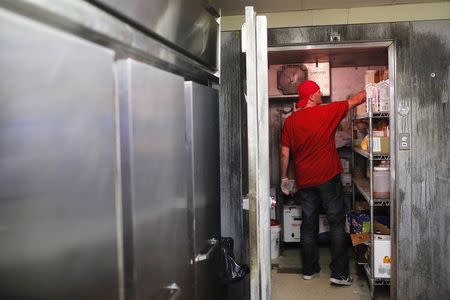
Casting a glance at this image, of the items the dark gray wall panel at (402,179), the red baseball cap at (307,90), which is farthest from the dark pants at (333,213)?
the red baseball cap at (307,90)

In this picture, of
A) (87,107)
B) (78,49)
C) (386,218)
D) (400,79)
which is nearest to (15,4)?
(78,49)

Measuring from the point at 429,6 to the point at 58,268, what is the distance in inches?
129

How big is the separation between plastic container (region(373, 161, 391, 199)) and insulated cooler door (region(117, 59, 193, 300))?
218 centimetres

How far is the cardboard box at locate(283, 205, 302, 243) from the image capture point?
207 inches

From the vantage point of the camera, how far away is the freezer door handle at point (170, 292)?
178 centimetres

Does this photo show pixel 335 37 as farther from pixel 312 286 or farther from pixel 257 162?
pixel 312 286

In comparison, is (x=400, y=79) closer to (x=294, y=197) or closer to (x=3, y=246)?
(x=294, y=197)

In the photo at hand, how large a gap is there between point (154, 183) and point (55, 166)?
2.08ft

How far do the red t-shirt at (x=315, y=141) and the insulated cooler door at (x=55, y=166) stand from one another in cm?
282

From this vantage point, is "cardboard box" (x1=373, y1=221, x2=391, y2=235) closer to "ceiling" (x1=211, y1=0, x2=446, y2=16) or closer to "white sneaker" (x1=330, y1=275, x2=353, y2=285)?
"white sneaker" (x1=330, y1=275, x2=353, y2=285)

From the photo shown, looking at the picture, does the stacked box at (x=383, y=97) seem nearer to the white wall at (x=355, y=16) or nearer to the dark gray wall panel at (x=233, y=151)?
the white wall at (x=355, y=16)

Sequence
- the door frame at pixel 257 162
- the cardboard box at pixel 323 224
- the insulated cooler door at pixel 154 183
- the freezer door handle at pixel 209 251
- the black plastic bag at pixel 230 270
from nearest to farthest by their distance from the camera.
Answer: the insulated cooler door at pixel 154 183, the door frame at pixel 257 162, the freezer door handle at pixel 209 251, the black plastic bag at pixel 230 270, the cardboard box at pixel 323 224

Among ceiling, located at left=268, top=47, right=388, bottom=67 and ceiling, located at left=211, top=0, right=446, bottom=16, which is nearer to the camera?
ceiling, located at left=211, top=0, right=446, bottom=16

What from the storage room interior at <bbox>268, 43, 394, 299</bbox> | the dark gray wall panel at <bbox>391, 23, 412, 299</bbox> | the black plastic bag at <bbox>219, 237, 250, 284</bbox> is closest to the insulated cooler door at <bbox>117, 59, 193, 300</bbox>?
the black plastic bag at <bbox>219, 237, 250, 284</bbox>
